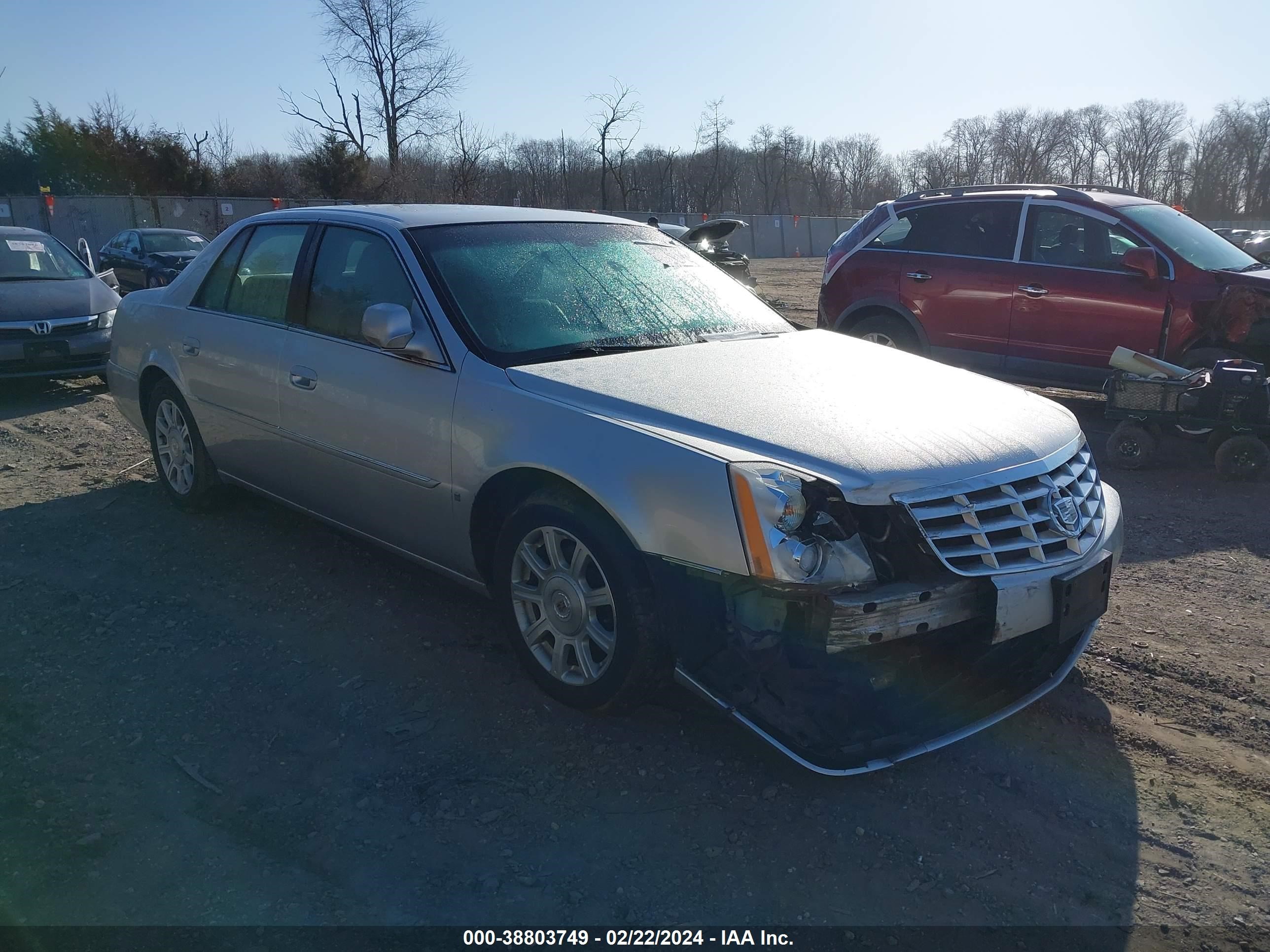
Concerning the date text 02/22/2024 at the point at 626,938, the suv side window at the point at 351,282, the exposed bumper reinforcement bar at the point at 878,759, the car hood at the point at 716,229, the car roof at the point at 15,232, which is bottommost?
the date text 02/22/2024 at the point at 626,938

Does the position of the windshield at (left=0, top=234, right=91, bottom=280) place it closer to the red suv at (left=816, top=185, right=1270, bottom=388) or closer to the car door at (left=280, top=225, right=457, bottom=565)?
the car door at (left=280, top=225, right=457, bottom=565)

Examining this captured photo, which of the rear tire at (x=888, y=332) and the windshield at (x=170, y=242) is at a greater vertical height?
the windshield at (x=170, y=242)

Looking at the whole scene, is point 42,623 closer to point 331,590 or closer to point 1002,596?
point 331,590

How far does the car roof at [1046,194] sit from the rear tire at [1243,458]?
2.45 metres

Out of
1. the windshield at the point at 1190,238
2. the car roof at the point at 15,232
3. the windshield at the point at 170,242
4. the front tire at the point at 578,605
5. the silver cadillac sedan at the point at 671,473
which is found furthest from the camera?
the windshield at the point at 170,242

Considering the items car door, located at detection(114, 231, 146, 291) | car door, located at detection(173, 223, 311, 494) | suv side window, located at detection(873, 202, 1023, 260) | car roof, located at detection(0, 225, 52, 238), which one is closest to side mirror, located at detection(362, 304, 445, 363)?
car door, located at detection(173, 223, 311, 494)

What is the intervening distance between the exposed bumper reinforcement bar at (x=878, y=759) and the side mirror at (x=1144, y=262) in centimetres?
519

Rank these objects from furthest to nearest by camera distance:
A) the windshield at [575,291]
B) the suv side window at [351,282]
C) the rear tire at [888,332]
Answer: the rear tire at [888,332] → the suv side window at [351,282] → the windshield at [575,291]

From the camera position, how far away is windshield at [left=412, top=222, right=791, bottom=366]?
3.84 metres

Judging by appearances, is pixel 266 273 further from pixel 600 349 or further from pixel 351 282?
pixel 600 349

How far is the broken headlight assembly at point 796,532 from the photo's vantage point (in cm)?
276

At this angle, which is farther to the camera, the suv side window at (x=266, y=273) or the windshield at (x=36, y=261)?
the windshield at (x=36, y=261)

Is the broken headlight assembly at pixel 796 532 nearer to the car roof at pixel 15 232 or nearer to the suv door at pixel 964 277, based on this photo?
the suv door at pixel 964 277

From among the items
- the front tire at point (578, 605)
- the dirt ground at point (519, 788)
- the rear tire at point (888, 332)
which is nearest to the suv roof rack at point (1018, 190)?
the rear tire at point (888, 332)
